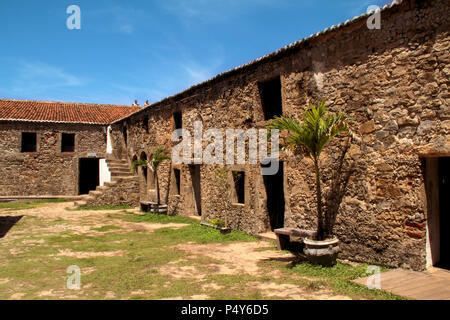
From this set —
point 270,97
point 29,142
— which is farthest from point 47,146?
point 270,97

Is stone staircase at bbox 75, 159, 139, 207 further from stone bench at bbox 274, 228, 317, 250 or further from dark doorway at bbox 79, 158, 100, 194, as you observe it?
stone bench at bbox 274, 228, 317, 250

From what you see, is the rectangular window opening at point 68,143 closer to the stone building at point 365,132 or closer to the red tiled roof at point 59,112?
the red tiled roof at point 59,112

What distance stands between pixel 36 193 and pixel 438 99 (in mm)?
21142

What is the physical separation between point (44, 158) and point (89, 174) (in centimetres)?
397

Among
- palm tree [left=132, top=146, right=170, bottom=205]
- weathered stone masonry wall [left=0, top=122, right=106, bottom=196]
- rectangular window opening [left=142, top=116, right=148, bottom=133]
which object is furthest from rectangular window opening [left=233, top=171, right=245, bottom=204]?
weathered stone masonry wall [left=0, top=122, right=106, bottom=196]

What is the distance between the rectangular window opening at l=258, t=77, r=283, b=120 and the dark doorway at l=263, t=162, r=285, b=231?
1.41m

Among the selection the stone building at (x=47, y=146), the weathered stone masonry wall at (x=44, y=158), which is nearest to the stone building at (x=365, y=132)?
the stone building at (x=47, y=146)

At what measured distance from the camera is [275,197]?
958 centimetres

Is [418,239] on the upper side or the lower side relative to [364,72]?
lower

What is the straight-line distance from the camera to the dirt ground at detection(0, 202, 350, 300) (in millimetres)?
5293

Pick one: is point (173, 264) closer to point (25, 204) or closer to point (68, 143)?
point (25, 204)
